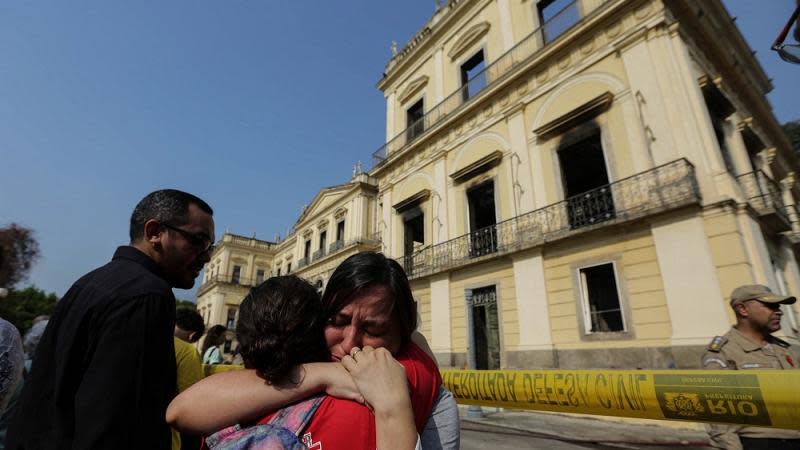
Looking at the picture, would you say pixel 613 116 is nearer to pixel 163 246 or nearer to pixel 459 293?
pixel 459 293

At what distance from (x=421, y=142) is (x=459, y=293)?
18.1 ft

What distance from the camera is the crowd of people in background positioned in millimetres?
888

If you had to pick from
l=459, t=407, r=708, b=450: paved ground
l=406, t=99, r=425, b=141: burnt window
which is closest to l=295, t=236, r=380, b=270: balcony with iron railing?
l=406, t=99, r=425, b=141: burnt window

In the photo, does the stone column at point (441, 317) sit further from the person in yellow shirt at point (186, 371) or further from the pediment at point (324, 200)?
the pediment at point (324, 200)

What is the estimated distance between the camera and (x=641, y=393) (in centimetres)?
223

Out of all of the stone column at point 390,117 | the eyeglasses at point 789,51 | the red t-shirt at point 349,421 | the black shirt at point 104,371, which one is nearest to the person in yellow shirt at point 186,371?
the black shirt at point 104,371

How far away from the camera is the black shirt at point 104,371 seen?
1099 millimetres

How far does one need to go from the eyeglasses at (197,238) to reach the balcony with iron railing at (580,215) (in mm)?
7384

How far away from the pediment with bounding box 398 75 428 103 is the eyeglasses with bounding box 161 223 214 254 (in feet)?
44.0

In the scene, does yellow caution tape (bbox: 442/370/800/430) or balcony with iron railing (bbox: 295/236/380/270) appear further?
balcony with iron railing (bbox: 295/236/380/270)

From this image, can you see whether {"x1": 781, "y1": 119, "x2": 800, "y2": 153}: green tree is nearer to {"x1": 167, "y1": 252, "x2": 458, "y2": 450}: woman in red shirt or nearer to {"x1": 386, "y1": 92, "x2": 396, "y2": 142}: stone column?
{"x1": 386, "y1": 92, "x2": 396, "y2": 142}: stone column

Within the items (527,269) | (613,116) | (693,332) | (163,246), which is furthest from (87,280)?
(613,116)

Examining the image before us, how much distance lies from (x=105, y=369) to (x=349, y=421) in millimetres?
851

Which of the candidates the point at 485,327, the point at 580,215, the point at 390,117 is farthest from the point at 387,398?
the point at 390,117
